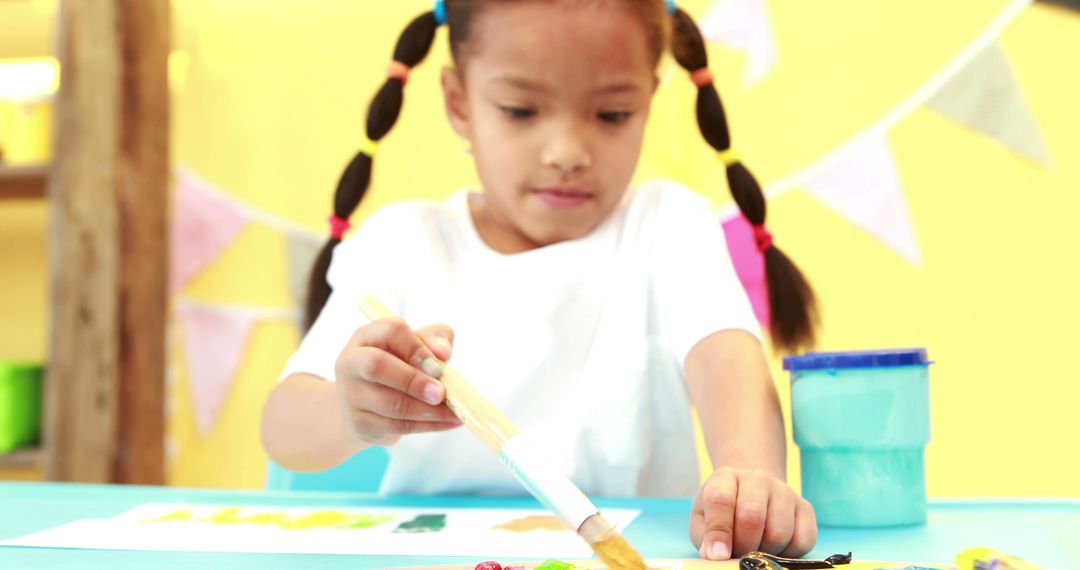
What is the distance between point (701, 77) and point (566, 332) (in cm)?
25

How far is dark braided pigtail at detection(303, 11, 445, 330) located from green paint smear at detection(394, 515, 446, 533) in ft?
1.13

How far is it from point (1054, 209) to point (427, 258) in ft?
3.32

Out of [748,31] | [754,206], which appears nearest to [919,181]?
[748,31]

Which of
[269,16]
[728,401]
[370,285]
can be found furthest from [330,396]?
[269,16]

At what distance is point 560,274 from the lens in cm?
82

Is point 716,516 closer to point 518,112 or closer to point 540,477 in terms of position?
point 540,477

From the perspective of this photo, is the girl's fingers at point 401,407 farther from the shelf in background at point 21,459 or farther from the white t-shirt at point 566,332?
the shelf in background at point 21,459

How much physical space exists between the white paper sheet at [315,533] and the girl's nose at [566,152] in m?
0.26

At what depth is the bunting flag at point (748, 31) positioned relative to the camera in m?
1.55

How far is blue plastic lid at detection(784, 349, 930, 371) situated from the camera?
0.56 m

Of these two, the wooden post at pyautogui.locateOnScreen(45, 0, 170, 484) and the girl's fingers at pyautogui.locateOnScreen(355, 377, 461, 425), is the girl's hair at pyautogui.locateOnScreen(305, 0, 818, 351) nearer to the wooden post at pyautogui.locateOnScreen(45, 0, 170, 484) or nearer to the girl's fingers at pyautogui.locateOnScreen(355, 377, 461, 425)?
the girl's fingers at pyautogui.locateOnScreen(355, 377, 461, 425)

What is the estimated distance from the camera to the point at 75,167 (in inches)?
62.3

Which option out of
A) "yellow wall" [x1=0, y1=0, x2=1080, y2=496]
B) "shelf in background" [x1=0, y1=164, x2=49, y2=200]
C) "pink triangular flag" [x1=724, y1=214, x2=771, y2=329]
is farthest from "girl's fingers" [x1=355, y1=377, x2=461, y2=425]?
"shelf in background" [x1=0, y1=164, x2=49, y2=200]

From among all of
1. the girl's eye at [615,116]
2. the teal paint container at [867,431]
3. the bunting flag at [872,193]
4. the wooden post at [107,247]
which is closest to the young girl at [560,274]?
the girl's eye at [615,116]
